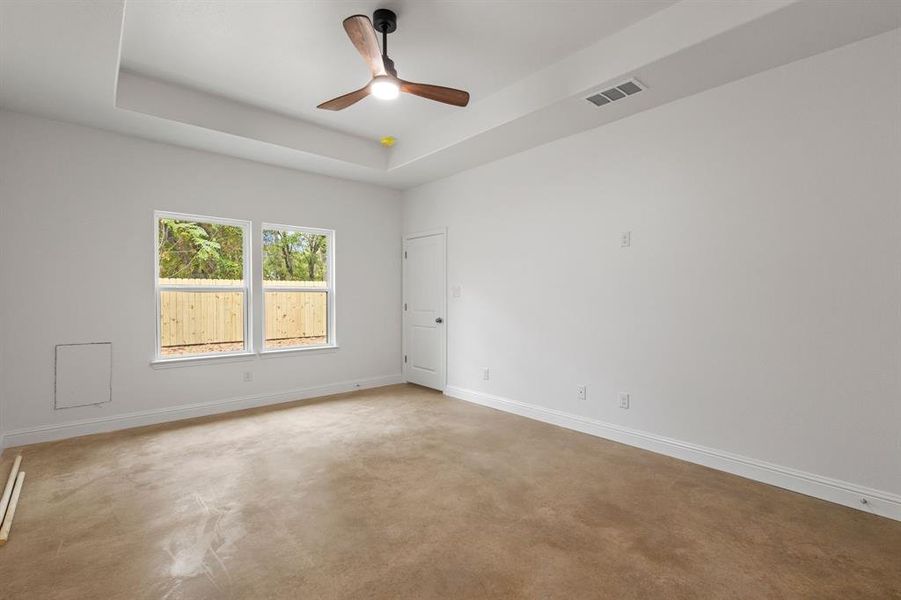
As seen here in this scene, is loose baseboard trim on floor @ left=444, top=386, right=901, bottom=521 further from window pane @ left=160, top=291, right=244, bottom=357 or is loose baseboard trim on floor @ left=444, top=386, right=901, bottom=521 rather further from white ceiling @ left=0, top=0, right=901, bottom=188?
window pane @ left=160, top=291, right=244, bottom=357

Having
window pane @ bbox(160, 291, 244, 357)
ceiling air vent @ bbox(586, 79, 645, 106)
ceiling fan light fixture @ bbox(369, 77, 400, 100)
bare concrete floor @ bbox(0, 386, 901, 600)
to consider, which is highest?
ceiling air vent @ bbox(586, 79, 645, 106)

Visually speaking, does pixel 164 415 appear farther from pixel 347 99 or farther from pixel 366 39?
pixel 366 39

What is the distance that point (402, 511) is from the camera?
2.57 metres

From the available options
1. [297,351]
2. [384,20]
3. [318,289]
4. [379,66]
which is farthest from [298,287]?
[384,20]

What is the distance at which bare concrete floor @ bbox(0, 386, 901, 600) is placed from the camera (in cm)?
193

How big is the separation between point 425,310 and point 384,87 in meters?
3.42

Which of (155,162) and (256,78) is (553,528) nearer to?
(256,78)

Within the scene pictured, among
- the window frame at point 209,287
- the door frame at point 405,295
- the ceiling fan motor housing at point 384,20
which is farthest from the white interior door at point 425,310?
the ceiling fan motor housing at point 384,20

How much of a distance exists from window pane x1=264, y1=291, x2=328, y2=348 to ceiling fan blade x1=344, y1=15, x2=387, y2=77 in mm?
3221

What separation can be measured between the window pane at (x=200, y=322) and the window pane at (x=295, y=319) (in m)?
0.33

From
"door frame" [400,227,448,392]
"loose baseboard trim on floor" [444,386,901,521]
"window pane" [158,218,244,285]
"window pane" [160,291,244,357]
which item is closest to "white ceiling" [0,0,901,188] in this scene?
"window pane" [158,218,244,285]

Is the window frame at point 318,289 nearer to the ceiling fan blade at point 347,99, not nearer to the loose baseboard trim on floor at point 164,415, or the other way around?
the loose baseboard trim on floor at point 164,415

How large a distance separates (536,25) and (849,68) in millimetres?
1932

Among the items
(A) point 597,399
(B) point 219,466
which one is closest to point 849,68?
(A) point 597,399
